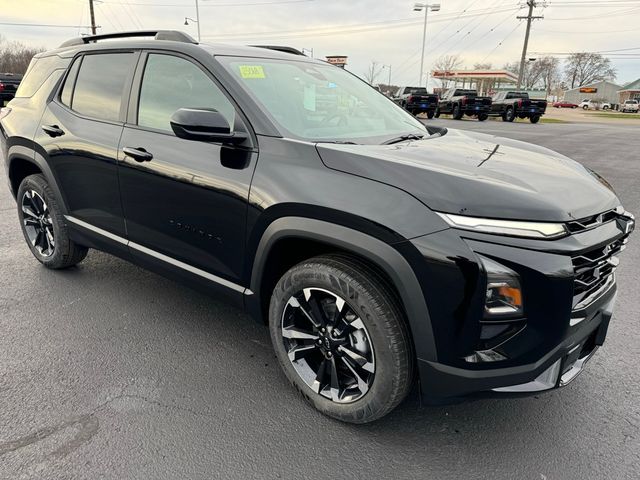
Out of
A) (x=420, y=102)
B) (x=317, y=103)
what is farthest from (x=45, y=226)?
(x=420, y=102)

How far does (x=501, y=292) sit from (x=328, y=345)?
91cm

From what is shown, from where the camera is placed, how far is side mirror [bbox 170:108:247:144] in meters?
2.38

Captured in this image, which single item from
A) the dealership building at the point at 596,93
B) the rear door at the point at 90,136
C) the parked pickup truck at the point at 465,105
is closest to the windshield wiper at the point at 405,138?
the rear door at the point at 90,136

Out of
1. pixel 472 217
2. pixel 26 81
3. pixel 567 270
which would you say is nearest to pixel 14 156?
pixel 26 81

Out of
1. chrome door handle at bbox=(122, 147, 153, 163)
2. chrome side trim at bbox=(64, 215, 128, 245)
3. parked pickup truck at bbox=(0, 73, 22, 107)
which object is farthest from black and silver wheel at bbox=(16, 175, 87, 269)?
parked pickup truck at bbox=(0, 73, 22, 107)

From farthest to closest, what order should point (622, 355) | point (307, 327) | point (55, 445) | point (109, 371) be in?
point (622, 355) < point (109, 371) < point (307, 327) < point (55, 445)

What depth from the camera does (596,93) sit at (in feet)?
358

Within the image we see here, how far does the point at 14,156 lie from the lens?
405 cm

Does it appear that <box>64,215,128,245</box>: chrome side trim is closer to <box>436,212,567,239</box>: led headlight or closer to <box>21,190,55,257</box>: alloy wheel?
<box>21,190,55,257</box>: alloy wheel

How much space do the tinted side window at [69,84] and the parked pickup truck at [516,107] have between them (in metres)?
28.0

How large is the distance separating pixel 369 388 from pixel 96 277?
9.37 ft

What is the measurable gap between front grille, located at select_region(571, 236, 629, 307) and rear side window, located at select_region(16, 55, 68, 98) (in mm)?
3921

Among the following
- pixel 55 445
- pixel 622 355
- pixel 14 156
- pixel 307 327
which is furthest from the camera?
pixel 14 156

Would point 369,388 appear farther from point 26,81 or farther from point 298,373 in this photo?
point 26,81
